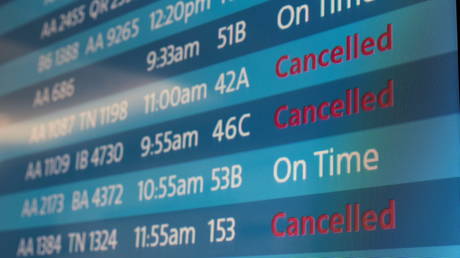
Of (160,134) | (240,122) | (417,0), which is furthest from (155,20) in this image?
(417,0)

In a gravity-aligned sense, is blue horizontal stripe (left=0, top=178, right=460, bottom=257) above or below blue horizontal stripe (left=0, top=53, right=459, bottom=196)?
below

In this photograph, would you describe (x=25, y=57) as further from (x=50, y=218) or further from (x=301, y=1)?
(x=301, y=1)

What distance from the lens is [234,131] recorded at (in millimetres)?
1220

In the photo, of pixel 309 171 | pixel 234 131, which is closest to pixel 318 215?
pixel 309 171

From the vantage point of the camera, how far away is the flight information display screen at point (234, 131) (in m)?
0.99

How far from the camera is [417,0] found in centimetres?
104

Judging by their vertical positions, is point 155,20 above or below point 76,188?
above

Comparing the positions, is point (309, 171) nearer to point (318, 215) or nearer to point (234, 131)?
point (318, 215)

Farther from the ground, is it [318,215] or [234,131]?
[234,131]

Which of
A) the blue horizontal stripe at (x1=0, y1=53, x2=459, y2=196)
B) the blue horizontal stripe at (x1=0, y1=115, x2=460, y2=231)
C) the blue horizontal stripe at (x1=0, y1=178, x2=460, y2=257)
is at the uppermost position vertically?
the blue horizontal stripe at (x1=0, y1=53, x2=459, y2=196)

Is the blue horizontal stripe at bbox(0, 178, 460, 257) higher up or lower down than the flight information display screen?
lower down

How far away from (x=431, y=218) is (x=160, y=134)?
55cm

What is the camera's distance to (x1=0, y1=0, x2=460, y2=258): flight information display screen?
99 cm

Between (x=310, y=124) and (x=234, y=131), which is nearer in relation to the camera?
(x=310, y=124)
